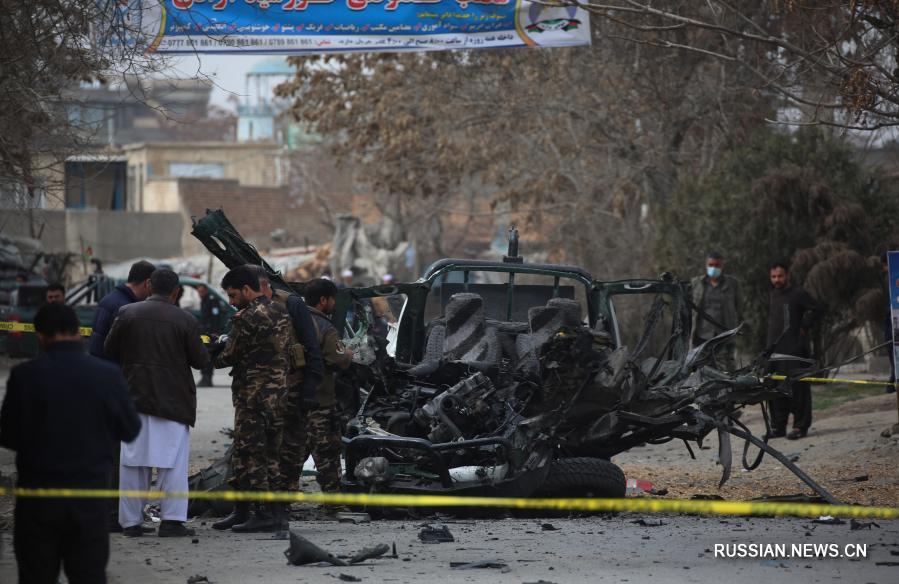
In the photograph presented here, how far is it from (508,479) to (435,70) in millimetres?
17906

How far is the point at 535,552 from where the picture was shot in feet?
24.8

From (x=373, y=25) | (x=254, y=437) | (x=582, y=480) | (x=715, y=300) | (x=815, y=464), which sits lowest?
(x=815, y=464)

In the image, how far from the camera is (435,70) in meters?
25.8

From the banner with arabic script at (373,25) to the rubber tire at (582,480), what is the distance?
551 centimetres

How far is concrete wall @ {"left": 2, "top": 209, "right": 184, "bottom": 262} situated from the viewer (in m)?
51.1

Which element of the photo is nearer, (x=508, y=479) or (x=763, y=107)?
(x=508, y=479)

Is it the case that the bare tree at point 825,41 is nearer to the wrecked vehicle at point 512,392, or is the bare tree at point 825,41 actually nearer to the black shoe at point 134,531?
the wrecked vehicle at point 512,392

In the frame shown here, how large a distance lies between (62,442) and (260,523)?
3001 mm

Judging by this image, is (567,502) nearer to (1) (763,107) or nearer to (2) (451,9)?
(2) (451,9)

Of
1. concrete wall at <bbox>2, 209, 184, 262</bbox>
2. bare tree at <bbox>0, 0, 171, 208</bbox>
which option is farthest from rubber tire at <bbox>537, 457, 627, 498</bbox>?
concrete wall at <bbox>2, 209, 184, 262</bbox>

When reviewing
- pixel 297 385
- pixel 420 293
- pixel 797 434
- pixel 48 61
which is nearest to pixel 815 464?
pixel 797 434

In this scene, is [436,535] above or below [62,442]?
below

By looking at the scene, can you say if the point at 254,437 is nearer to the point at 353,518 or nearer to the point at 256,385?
the point at 256,385

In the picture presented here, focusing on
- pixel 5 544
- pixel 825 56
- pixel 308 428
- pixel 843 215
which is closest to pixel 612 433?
pixel 308 428
